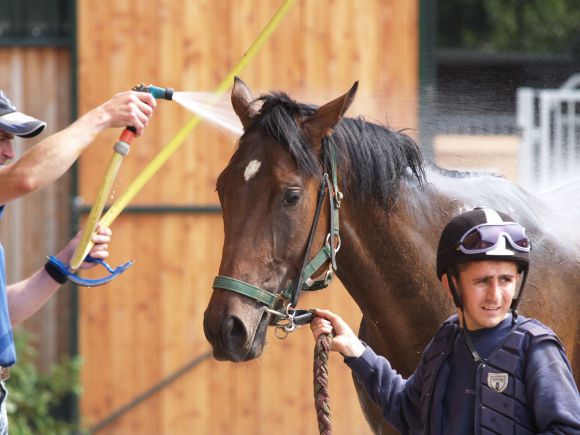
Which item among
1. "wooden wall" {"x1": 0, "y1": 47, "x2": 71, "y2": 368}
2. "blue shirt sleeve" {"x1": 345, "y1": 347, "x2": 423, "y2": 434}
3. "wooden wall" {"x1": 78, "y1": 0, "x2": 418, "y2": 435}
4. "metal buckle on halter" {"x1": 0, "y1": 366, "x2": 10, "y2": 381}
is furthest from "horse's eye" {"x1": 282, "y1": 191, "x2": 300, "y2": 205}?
"wooden wall" {"x1": 0, "y1": 47, "x2": 71, "y2": 368}

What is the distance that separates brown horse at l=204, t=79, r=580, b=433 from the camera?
286 centimetres

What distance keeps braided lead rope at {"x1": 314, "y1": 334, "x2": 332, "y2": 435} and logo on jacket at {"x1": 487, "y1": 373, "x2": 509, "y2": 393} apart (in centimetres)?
53

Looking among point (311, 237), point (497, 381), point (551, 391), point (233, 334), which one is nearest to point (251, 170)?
point (311, 237)

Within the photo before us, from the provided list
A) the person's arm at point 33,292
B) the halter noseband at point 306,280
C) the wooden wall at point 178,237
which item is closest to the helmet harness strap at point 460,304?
the halter noseband at point 306,280

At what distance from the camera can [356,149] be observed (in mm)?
3150

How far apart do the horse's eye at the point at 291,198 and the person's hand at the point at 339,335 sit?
369mm

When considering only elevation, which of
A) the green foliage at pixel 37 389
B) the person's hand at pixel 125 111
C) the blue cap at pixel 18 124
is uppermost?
the person's hand at pixel 125 111

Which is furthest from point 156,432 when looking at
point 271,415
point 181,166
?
point 181,166

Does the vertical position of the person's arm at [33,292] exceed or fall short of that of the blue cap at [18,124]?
it falls short

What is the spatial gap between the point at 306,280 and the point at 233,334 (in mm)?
322

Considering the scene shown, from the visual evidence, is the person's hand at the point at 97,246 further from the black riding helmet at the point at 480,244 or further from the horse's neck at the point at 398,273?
the black riding helmet at the point at 480,244

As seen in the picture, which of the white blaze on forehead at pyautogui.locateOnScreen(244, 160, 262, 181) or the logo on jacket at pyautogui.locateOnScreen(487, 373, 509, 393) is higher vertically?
the white blaze on forehead at pyautogui.locateOnScreen(244, 160, 262, 181)

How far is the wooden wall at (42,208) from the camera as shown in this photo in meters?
6.57

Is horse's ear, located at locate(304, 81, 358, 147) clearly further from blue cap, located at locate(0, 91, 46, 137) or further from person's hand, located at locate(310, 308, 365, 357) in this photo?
blue cap, located at locate(0, 91, 46, 137)
